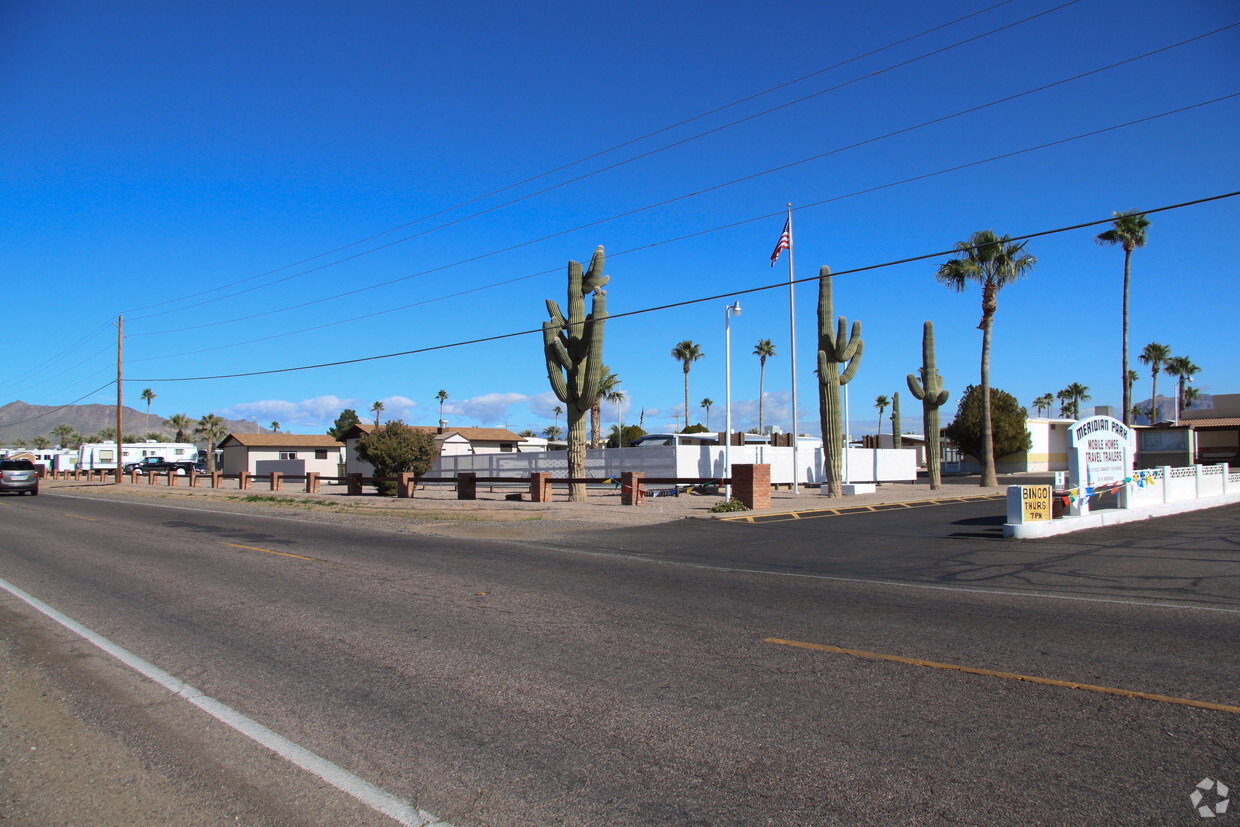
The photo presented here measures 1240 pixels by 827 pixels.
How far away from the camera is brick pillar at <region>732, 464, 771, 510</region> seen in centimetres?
2198

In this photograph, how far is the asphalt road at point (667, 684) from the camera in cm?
387

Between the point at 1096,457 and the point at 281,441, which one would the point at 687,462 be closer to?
the point at 1096,457

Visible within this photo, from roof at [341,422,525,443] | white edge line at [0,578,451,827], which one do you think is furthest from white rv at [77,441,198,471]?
white edge line at [0,578,451,827]

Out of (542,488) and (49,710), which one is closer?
(49,710)

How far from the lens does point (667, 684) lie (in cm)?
560

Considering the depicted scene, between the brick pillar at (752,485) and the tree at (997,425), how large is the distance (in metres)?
38.1

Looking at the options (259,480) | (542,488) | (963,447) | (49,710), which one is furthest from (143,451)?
(49,710)

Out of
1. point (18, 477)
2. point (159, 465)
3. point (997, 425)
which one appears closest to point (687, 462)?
point (18, 477)

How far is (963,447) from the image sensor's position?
56.7 meters

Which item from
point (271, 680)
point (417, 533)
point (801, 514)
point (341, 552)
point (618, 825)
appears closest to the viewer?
point (618, 825)

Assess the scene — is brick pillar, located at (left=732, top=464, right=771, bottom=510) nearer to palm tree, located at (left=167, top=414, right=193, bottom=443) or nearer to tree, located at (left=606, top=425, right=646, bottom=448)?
tree, located at (left=606, top=425, right=646, bottom=448)

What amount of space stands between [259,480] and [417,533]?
45.9 m

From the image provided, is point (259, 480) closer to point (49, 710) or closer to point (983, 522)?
point (983, 522)

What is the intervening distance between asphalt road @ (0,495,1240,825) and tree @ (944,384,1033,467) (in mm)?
46406
